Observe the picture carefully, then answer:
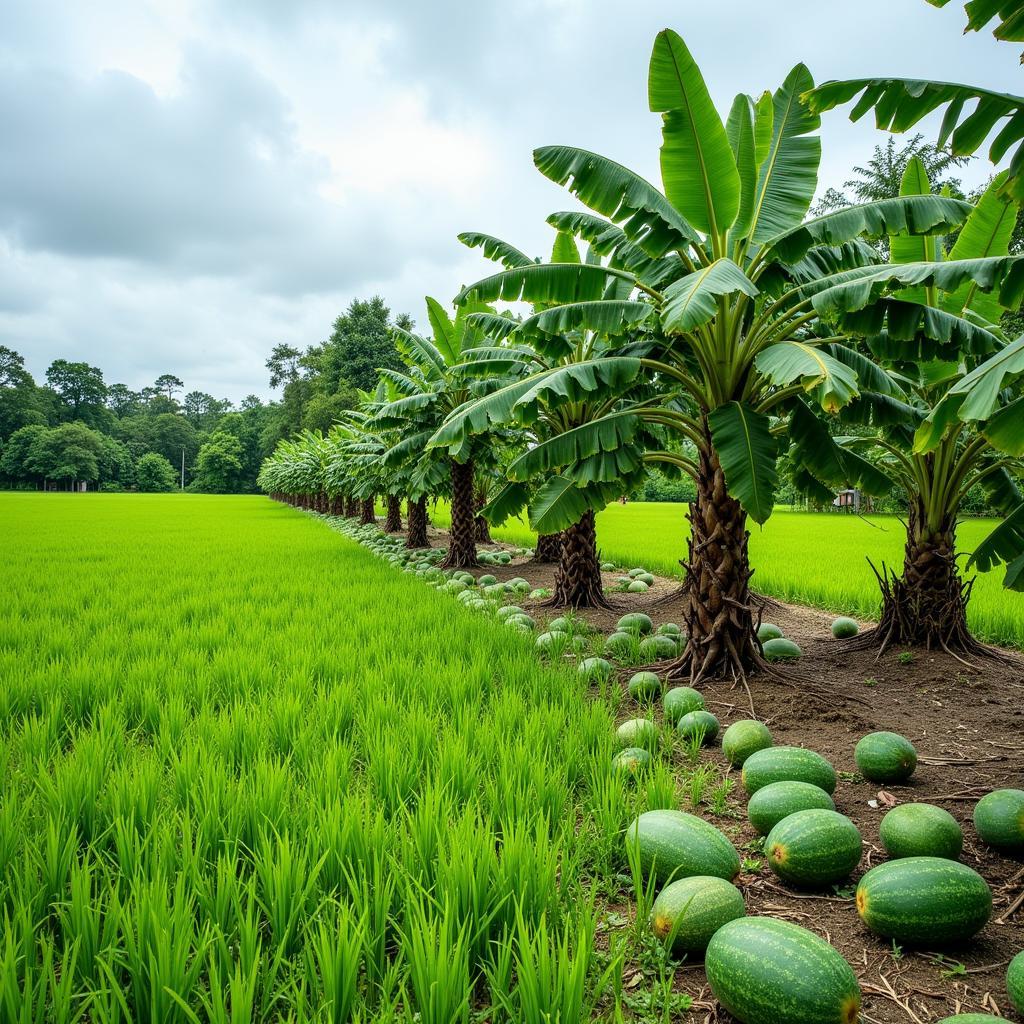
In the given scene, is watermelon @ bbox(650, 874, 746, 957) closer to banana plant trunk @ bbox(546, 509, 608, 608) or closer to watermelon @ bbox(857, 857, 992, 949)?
watermelon @ bbox(857, 857, 992, 949)

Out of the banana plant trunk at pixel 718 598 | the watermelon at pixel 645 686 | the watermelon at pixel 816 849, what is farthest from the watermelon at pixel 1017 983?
the banana plant trunk at pixel 718 598

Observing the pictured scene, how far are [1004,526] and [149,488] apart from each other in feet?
354

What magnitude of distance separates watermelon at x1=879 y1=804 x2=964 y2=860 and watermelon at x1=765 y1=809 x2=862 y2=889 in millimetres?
181

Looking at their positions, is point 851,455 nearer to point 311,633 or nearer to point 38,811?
point 311,633

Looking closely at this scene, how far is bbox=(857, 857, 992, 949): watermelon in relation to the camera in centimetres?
200

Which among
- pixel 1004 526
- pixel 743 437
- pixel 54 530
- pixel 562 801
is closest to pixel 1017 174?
pixel 743 437

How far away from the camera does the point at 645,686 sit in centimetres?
471

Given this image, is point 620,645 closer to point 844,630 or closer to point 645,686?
point 645,686

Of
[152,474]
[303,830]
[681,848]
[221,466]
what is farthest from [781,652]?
[152,474]

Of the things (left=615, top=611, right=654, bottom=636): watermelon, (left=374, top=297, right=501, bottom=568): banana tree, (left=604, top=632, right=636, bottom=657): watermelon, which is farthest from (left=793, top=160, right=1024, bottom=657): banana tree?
(left=374, top=297, right=501, bottom=568): banana tree

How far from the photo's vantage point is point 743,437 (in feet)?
15.6

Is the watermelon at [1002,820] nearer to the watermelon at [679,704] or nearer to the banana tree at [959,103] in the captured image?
the watermelon at [679,704]

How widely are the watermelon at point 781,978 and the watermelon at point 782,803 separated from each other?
0.94 meters

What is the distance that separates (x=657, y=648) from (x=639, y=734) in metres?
2.31
